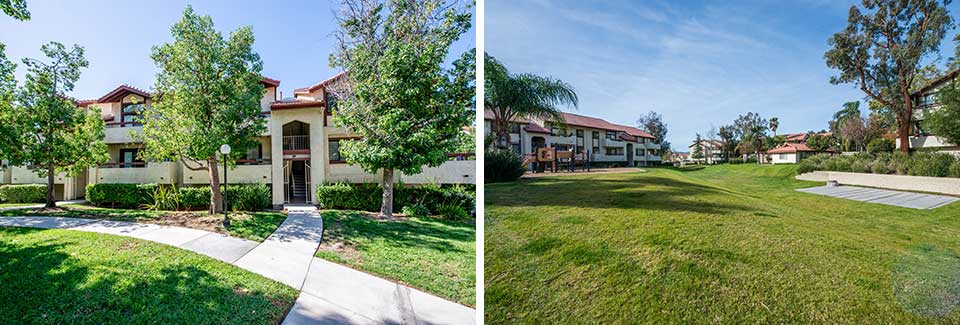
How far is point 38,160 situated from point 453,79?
3612mm

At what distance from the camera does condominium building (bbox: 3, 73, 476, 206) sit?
3.28m

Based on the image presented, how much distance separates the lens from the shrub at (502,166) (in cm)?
223

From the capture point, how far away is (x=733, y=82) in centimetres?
164

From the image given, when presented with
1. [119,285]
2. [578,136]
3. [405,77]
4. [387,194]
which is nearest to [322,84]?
[405,77]

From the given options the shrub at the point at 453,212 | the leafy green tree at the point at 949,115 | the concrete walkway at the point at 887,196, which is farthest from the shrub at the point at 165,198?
the leafy green tree at the point at 949,115

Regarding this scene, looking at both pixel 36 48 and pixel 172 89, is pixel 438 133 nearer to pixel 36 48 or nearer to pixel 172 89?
pixel 172 89

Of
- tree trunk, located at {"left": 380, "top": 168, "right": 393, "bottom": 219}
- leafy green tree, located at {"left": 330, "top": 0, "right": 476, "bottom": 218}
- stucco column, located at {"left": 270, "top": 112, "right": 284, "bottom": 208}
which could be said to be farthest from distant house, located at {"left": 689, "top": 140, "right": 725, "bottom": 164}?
stucco column, located at {"left": 270, "top": 112, "right": 284, "bottom": 208}

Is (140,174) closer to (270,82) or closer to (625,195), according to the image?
(270,82)

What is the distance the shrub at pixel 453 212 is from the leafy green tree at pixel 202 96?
2.37m

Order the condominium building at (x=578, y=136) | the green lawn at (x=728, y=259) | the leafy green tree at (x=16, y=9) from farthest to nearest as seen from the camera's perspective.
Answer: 1. the leafy green tree at (x=16, y=9)
2. the condominium building at (x=578, y=136)
3. the green lawn at (x=728, y=259)

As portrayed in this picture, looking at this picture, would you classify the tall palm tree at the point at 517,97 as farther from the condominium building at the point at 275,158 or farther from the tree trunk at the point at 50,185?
the tree trunk at the point at 50,185

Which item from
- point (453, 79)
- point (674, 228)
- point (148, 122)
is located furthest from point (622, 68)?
point (148, 122)

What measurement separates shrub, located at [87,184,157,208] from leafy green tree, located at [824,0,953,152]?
513cm

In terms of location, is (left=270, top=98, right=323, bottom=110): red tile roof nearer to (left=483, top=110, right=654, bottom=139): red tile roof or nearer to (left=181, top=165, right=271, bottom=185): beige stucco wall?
(left=181, top=165, right=271, bottom=185): beige stucco wall
